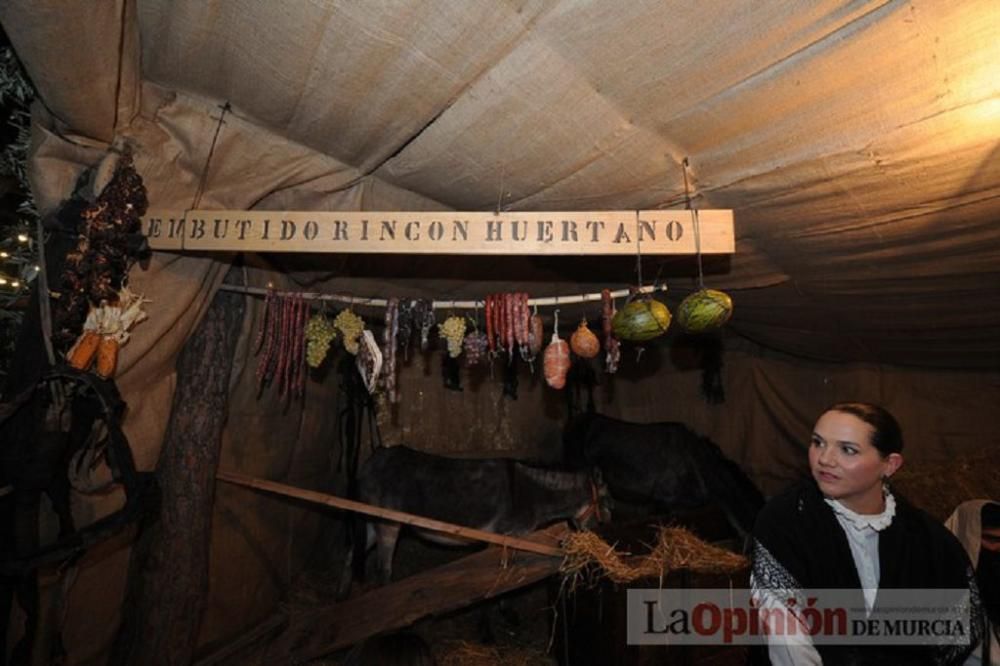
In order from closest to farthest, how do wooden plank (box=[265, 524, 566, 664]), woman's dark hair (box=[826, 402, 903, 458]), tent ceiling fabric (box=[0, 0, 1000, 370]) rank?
tent ceiling fabric (box=[0, 0, 1000, 370]) → woman's dark hair (box=[826, 402, 903, 458]) → wooden plank (box=[265, 524, 566, 664])

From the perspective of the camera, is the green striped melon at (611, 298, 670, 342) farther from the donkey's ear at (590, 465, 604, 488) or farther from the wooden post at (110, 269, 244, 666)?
the donkey's ear at (590, 465, 604, 488)

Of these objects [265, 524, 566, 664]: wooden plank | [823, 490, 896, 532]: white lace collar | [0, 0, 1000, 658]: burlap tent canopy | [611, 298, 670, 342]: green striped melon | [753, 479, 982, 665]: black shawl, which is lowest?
[265, 524, 566, 664]: wooden plank

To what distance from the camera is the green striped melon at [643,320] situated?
3.09 metres

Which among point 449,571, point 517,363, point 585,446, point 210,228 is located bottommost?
point 449,571

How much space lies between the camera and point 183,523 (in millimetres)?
3844

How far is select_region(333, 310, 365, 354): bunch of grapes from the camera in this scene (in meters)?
4.15

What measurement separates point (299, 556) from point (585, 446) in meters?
5.13

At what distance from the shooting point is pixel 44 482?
8.82ft

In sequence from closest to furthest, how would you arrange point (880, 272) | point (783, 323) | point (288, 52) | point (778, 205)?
point (288, 52), point (778, 205), point (880, 272), point (783, 323)

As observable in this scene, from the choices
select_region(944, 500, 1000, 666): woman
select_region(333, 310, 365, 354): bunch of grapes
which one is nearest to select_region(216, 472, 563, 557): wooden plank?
select_region(333, 310, 365, 354): bunch of grapes

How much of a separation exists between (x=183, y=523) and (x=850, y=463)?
4703 millimetres

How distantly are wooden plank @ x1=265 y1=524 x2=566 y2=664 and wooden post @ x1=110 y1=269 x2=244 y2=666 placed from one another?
116 centimetres

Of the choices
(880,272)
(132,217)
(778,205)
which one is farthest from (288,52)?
(880,272)

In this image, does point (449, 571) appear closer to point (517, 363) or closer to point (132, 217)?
point (132, 217)
